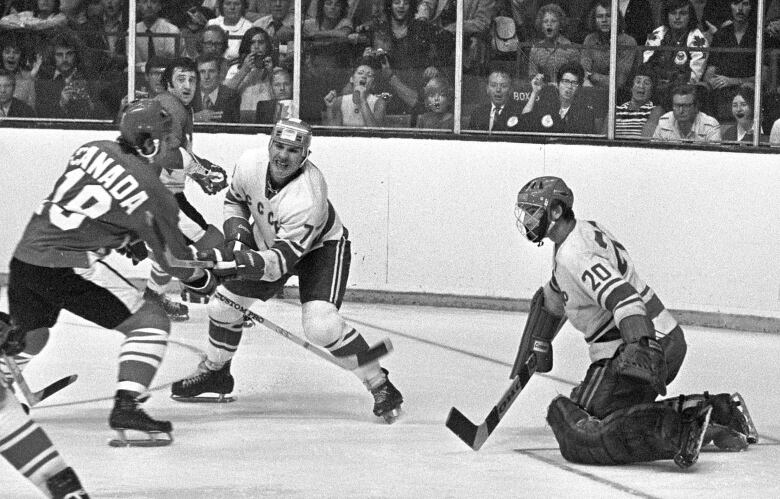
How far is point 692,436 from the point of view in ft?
13.2

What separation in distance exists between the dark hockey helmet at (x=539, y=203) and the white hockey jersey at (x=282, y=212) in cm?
82

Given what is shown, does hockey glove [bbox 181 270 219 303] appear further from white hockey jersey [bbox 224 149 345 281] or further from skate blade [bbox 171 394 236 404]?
skate blade [bbox 171 394 236 404]

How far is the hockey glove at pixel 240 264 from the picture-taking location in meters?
4.70

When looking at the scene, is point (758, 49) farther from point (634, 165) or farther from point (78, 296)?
point (78, 296)

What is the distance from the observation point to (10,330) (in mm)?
3457

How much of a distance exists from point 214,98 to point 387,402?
10.8ft

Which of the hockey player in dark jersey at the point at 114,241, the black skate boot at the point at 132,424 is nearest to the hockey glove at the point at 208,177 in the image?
the hockey player in dark jersey at the point at 114,241

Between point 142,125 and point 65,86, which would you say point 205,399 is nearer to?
point 142,125

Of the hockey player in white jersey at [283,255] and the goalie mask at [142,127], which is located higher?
the goalie mask at [142,127]

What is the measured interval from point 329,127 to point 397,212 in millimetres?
587

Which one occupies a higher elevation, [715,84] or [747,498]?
[715,84]

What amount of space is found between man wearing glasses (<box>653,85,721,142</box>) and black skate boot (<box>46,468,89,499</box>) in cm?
456

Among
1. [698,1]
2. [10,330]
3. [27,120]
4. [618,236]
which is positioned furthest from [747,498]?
[27,120]

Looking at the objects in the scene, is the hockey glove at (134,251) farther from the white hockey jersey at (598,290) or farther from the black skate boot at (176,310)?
the black skate boot at (176,310)
